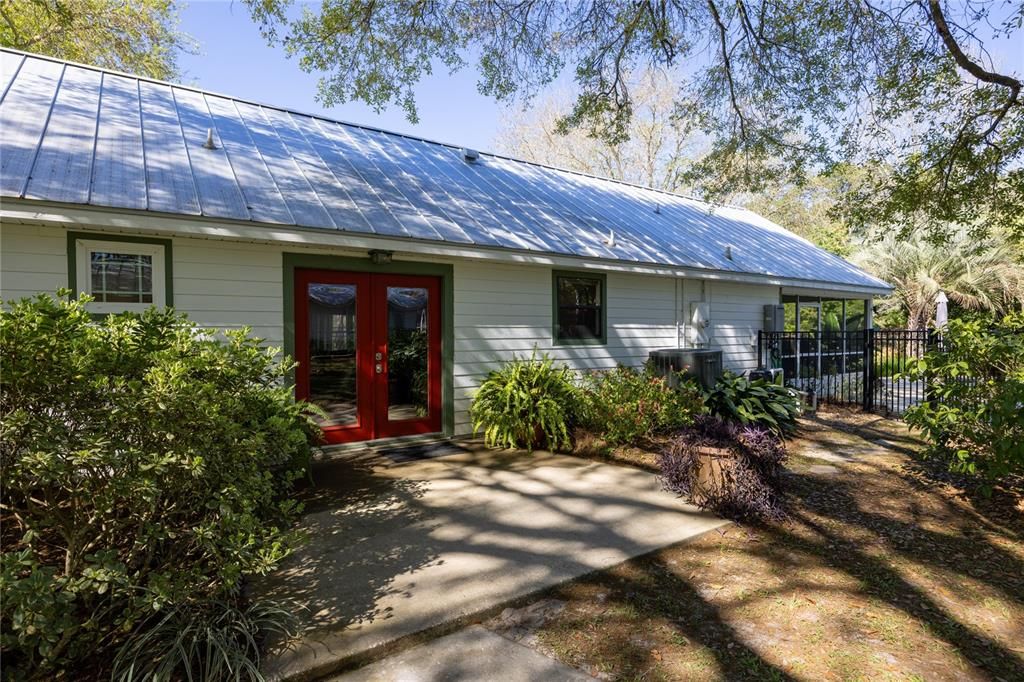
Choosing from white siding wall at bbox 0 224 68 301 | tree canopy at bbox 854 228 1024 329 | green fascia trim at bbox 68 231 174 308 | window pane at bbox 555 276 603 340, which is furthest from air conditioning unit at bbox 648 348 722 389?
tree canopy at bbox 854 228 1024 329

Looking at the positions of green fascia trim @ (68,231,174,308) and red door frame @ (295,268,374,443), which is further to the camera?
red door frame @ (295,268,374,443)

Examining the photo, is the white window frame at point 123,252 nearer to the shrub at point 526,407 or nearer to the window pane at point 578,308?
the shrub at point 526,407

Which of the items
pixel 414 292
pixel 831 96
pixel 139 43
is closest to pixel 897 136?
pixel 831 96

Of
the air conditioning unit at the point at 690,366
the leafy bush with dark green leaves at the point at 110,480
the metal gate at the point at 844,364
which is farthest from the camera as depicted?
the metal gate at the point at 844,364

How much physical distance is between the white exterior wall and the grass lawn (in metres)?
4.29

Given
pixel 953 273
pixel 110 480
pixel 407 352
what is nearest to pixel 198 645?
pixel 110 480

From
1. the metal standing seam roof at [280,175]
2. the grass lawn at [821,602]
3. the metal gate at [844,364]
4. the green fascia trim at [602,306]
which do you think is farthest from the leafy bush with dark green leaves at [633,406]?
the metal gate at [844,364]

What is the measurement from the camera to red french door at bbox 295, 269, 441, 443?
6.47 meters

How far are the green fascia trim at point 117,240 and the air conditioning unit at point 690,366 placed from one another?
6.87m

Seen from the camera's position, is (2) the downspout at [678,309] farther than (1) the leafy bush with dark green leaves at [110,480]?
Yes

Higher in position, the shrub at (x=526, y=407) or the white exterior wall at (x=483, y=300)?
the white exterior wall at (x=483, y=300)

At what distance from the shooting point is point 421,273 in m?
7.10

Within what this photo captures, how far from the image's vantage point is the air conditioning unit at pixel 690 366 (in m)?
8.58

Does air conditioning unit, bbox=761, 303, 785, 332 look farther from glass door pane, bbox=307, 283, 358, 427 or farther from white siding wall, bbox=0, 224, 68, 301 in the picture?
white siding wall, bbox=0, 224, 68, 301
